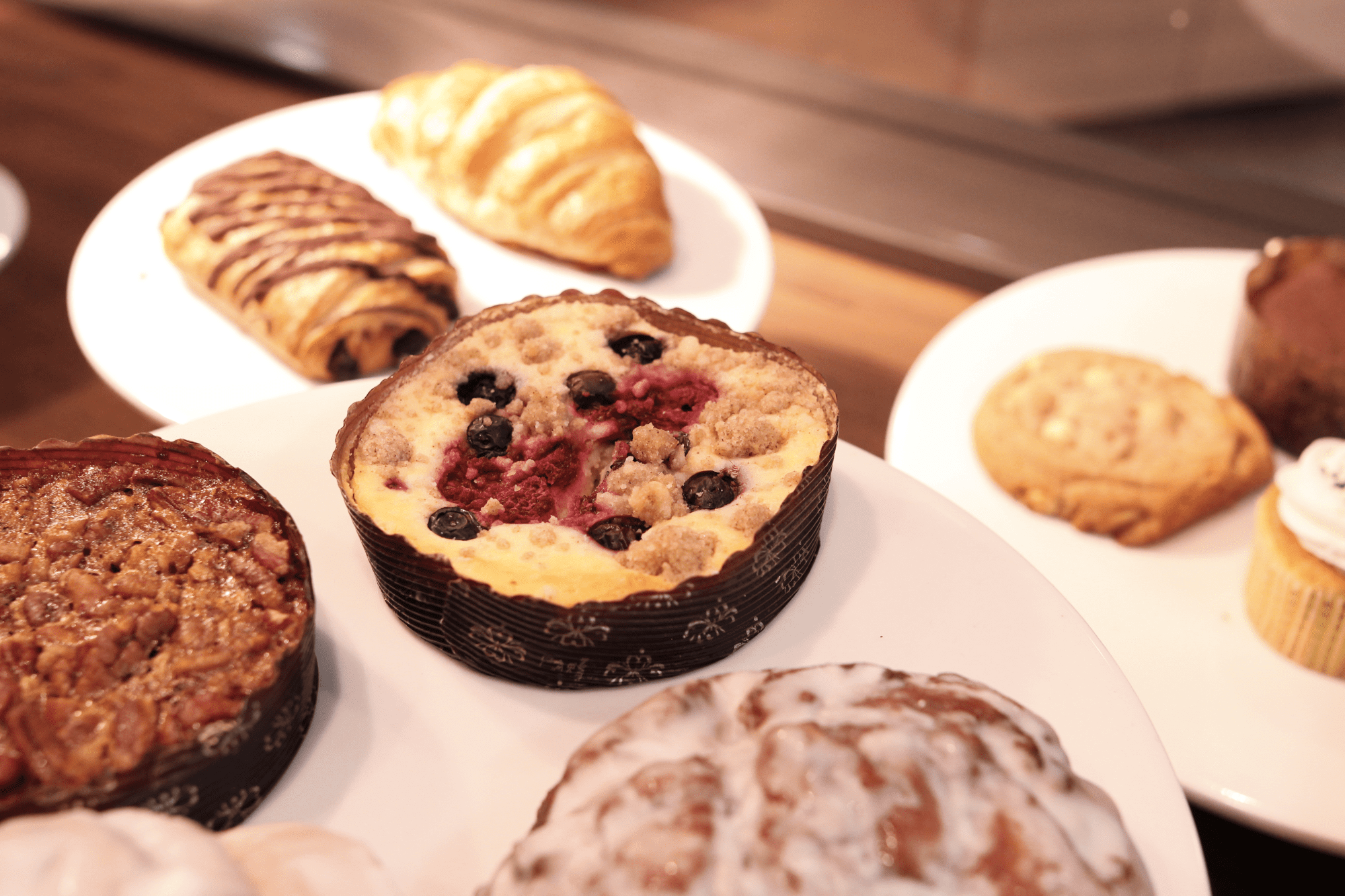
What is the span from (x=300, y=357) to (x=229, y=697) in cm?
92

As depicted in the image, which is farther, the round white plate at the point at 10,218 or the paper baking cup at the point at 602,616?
the round white plate at the point at 10,218

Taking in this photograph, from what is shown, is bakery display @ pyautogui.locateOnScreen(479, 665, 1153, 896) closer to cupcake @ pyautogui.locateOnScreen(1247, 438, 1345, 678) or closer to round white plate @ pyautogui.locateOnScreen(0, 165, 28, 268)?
cupcake @ pyautogui.locateOnScreen(1247, 438, 1345, 678)

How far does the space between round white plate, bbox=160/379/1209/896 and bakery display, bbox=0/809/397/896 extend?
0.31 ft

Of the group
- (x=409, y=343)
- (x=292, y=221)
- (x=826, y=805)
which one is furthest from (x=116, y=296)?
(x=826, y=805)

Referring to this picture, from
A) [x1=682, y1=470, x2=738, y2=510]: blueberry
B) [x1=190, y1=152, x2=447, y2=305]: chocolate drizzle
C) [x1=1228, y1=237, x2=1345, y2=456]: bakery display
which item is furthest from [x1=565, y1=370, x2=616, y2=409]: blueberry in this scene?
[x1=1228, y1=237, x2=1345, y2=456]: bakery display

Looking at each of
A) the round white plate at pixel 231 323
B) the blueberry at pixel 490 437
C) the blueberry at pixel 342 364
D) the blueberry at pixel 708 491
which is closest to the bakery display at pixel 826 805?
the blueberry at pixel 708 491

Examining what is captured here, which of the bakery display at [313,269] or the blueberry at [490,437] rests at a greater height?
the blueberry at [490,437]

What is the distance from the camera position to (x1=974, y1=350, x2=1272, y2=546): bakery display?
5.29 ft

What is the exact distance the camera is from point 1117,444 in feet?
5.46

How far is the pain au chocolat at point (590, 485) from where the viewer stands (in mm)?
896

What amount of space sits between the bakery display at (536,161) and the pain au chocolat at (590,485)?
0.68m

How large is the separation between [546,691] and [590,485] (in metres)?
0.20

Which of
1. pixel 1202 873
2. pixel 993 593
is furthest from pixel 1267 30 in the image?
pixel 1202 873

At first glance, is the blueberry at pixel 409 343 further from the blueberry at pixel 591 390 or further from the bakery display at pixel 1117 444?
the bakery display at pixel 1117 444
